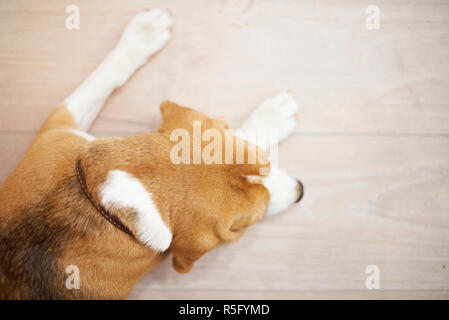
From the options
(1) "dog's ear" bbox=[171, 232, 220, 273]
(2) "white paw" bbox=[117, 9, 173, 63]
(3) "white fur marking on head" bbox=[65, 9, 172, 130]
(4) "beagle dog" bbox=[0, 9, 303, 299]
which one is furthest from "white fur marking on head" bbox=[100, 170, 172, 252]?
A: (2) "white paw" bbox=[117, 9, 173, 63]

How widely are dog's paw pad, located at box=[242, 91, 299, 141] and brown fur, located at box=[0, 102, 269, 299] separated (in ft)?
1.54

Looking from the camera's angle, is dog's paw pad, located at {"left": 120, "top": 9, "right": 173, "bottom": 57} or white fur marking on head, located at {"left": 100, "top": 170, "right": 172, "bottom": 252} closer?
white fur marking on head, located at {"left": 100, "top": 170, "right": 172, "bottom": 252}

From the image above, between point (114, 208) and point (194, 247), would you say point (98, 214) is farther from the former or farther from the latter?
point (194, 247)

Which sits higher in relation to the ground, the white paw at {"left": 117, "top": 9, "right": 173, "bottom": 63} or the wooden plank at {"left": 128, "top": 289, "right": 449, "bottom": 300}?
the white paw at {"left": 117, "top": 9, "right": 173, "bottom": 63}

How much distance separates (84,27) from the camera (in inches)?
59.4

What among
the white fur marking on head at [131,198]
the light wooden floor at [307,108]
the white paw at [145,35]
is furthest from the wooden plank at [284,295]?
the white paw at [145,35]

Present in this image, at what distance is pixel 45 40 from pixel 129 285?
1241 mm

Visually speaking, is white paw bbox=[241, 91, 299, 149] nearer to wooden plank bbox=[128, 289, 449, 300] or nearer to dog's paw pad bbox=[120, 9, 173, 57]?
dog's paw pad bbox=[120, 9, 173, 57]

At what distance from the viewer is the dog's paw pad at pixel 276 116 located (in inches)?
57.1

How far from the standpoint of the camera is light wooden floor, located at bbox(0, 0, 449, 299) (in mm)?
1484

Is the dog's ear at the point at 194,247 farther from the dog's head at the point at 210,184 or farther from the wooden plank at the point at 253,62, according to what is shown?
the wooden plank at the point at 253,62

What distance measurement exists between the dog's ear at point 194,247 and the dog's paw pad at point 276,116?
64cm

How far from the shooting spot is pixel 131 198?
2.94ft

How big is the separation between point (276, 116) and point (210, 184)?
67cm
